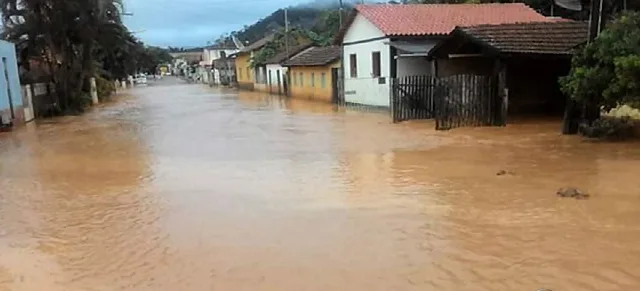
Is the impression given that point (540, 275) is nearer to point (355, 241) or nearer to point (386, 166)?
point (355, 241)

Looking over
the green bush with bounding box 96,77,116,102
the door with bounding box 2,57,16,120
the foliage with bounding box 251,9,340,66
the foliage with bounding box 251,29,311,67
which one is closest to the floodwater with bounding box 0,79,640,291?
the door with bounding box 2,57,16,120

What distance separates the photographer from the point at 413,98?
66.3 ft

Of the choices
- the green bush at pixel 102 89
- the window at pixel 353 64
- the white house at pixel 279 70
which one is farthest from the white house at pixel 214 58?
the window at pixel 353 64

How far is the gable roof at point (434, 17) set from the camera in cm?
2462

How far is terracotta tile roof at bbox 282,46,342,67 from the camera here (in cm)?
3362

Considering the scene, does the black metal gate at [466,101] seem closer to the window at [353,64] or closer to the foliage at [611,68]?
the foliage at [611,68]

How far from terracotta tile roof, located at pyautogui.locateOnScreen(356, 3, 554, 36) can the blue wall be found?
14944 mm

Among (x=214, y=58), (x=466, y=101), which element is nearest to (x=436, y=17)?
(x=466, y=101)

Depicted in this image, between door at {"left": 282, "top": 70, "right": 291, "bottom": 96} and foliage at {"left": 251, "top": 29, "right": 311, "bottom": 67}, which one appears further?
foliage at {"left": 251, "top": 29, "right": 311, "bottom": 67}

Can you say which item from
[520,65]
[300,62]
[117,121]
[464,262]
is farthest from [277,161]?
[300,62]

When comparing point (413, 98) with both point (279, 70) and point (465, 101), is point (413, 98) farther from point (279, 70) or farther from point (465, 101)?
point (279, 70)

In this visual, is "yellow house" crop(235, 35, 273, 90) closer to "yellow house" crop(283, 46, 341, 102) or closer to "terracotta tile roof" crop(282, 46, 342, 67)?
"yellow house" crop(283, 46, 341, 102)

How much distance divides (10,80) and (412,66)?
1656 cm

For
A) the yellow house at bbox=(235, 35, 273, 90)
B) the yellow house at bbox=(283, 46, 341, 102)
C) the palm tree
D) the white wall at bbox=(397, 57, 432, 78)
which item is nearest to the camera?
the white wall at bbox=(397, 57, 432, 78)
